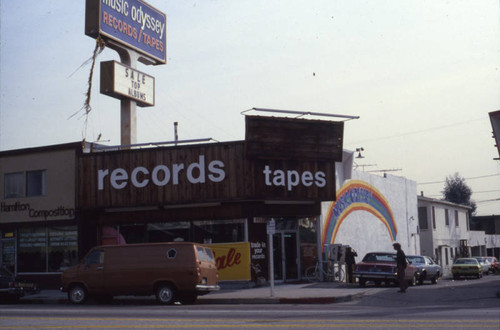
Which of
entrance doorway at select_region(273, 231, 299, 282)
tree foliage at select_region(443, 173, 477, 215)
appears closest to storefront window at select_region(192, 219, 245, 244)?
entrance doorway at select_region(273, 231, 299, 282)

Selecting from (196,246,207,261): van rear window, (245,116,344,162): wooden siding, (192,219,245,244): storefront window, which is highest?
(245,116,344,162): wooden siding

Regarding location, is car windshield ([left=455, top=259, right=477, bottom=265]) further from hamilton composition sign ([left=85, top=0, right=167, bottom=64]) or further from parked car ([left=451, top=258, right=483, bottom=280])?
hamilton composition sign ([left=85, top=0, right=167, bottom=64])

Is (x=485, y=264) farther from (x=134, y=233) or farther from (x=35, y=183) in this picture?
(x=35, y=183)

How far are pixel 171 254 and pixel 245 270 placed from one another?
20.5 ft

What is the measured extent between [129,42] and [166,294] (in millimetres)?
14440

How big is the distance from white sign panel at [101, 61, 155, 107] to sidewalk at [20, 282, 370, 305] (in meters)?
9.13

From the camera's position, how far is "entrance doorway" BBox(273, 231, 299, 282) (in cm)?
2798

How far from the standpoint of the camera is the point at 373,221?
120 feet

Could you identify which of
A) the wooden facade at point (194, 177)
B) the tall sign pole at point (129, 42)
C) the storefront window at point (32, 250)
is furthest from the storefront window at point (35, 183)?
the tall sign pole at point (129, 42)

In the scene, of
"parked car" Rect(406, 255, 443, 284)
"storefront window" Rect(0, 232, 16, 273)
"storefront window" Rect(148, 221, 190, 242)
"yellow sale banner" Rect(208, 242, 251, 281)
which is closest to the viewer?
"yellow sale banner" Rect(208, 242, 251, 281)

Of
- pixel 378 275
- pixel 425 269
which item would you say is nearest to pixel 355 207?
pixel 425 269

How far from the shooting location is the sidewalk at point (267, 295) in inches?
793

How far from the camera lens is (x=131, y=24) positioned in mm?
30875

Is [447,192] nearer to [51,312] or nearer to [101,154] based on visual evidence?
[101,154]
